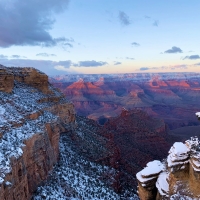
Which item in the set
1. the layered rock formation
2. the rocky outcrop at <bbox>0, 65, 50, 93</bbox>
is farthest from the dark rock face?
the layered rock formation

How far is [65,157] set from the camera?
94.3 ft

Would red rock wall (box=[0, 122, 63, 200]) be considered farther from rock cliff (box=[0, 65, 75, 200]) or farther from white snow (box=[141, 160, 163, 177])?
white snow (box=[141, 160, 163, 177])

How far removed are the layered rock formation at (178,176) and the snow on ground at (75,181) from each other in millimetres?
11172

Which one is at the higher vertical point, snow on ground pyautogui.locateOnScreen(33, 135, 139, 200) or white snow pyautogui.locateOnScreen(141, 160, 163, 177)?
white snow pyautogui.locateOnScreen(141, 160, 163, 177)

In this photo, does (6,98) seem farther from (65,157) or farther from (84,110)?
(84,110)

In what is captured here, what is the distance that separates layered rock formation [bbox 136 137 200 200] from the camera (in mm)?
10438

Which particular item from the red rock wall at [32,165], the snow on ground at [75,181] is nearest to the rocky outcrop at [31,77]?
the snow on ground at [75,181]

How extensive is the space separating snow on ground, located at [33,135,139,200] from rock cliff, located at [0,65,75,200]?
3.24 ft

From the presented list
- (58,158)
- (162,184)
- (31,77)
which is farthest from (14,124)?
(31,77)

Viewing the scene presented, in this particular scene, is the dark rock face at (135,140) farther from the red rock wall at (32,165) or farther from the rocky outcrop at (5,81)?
the rocky outcrop at (5,81)

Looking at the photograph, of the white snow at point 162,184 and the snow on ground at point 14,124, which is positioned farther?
the snow on ground at point 14,124

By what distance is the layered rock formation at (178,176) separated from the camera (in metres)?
10.4

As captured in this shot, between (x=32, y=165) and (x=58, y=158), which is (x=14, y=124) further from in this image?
(x=58, y=158)

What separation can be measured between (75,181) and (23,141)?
27.5ft
